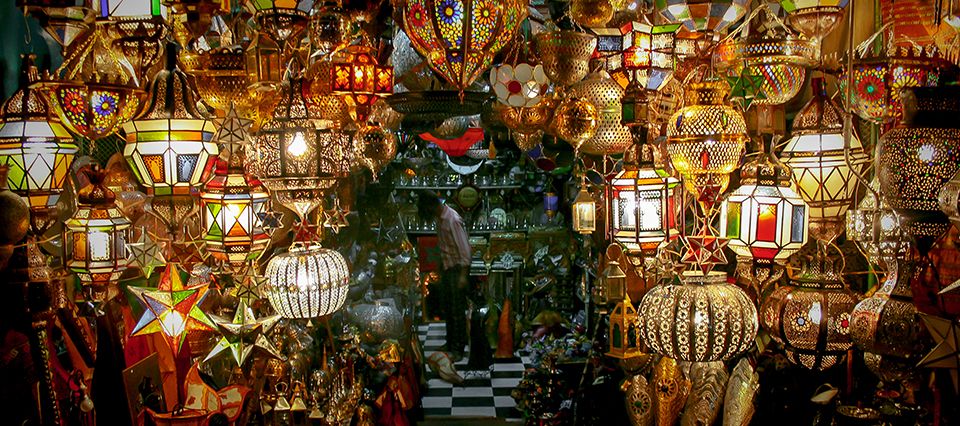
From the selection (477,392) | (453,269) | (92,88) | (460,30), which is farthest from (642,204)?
(453,269)

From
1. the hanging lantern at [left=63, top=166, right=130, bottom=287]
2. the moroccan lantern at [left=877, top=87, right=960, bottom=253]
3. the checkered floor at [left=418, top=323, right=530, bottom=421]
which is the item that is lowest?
the checkered floor at [left=418, top=323, right=530, bottom=421]

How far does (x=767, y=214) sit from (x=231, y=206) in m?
1.91

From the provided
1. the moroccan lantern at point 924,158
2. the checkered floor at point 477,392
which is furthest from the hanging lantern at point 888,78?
the checkered floor at point 477,392

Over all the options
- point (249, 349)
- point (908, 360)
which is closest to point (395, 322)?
point (249, 349)

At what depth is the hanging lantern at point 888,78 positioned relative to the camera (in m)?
1.99

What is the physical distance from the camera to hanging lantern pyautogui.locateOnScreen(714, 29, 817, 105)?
223cm

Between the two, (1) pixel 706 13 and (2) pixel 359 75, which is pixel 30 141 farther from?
(1) pixel 706 13

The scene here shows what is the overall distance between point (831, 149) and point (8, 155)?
2533 mm

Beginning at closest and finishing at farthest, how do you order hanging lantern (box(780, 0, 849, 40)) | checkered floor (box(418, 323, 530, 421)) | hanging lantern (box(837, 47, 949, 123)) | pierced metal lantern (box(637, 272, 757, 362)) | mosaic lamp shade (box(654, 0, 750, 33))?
1. hanging lantern (box(837, 47, 949, 123))
2. hanging lantern (box(780, 0, 849, 40))
3. pierced metal lantern (box(637, 272, 757, 362))
4. mosaic lamp shade (box(654, 0, 750, 33))
5. checkered floor (box(418, 323, 530, 421))

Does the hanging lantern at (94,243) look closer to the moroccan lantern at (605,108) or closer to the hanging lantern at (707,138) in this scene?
the moroccan lantern at (605,108)

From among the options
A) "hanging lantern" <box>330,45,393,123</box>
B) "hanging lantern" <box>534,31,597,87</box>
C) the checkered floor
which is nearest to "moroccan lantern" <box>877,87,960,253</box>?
"hanging lantern" <box>534,31,597,87</box>

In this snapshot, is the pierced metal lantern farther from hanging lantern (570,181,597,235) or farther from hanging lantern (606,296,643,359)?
hanging lantern (570,181,597,235)

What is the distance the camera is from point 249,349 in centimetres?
323

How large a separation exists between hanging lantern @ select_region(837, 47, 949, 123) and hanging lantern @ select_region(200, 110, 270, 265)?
2.06 metres
